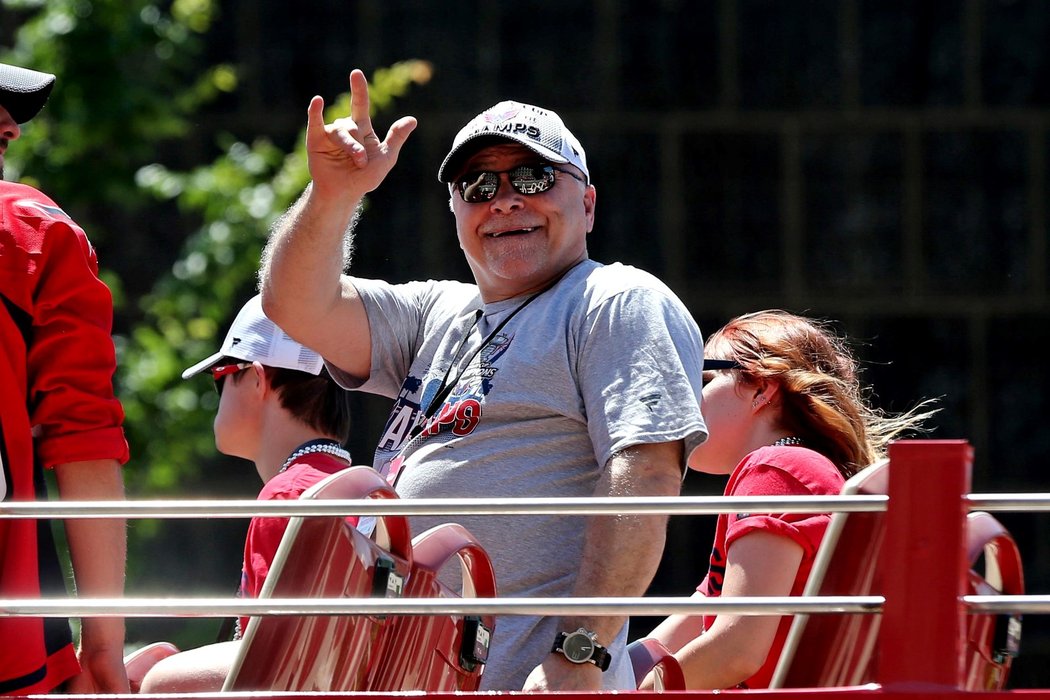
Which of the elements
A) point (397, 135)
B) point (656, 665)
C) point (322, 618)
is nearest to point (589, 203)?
point (397, 135)

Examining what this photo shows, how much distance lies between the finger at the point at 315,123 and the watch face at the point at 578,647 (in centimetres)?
111

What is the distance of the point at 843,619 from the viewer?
2.21 m

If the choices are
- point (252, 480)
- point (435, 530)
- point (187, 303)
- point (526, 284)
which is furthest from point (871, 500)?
point (252, 480)

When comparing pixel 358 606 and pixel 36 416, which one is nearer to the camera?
pixel 358 606

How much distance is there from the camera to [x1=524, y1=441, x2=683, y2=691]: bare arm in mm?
2811

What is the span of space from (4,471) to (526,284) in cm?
119

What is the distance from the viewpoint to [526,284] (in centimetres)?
330

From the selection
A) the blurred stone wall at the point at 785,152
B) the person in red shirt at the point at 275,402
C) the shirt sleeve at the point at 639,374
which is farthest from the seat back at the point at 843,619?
the blurred stone wall at the point at 785,152

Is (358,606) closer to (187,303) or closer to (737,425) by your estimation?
(737,425)

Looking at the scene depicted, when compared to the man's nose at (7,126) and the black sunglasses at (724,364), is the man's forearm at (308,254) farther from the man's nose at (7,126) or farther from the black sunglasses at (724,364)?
the black sunglasses at (724,364)

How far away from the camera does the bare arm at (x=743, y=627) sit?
318cm

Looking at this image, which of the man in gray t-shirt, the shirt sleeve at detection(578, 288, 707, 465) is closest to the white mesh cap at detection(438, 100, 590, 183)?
the man in gray t-shirt

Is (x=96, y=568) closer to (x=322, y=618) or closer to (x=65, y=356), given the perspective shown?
(x=65, y=356)

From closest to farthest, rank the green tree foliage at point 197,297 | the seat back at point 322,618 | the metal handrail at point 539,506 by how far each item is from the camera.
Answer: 1. the metal handrail at point 539,506
2. the seat back at point 322,618
3. the green tree foliage at point 197,297
